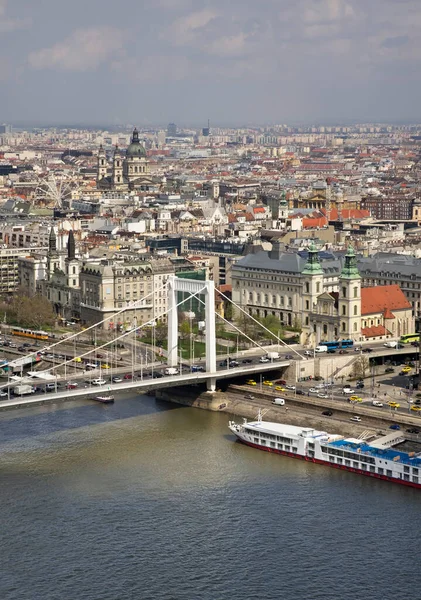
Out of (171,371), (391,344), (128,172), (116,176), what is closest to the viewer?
(171,371)

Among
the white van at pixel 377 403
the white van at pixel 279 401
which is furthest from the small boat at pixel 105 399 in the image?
the white van at pixel 377 403

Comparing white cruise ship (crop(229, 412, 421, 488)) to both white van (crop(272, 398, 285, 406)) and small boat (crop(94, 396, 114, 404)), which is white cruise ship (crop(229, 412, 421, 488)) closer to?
white van (crop(272, 398, 285, 406))

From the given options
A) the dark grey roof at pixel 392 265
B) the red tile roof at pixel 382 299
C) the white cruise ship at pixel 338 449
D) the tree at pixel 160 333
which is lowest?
the white cruise ship at pixel 338 449

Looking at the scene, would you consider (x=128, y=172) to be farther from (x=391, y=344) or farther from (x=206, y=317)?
(x=206, y=317)

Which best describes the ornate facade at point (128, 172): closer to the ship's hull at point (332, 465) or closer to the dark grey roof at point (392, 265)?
the dark grey roof at point (392, 265)

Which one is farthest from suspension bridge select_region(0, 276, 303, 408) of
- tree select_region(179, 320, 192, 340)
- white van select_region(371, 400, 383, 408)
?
white van select_region(371, 400, 383, 408)

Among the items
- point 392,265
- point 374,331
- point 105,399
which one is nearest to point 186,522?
point 105,399
